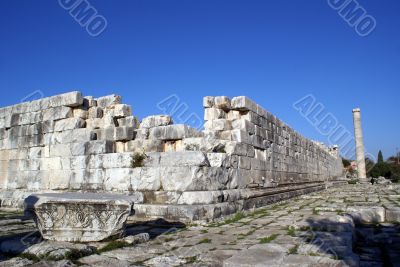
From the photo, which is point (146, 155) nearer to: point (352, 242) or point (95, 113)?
point (95, 113)

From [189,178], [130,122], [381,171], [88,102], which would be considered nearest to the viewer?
[189,178]

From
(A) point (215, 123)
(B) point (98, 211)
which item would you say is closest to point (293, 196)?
(A) point (215, 123)

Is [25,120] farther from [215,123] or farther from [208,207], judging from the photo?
[208,207]

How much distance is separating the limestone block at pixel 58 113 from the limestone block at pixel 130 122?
1607 millimetres

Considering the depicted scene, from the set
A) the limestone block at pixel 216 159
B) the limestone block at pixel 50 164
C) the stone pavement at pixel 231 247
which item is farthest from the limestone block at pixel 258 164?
the limestone block at pixel 50 164

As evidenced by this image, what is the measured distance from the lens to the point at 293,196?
48.4 feet

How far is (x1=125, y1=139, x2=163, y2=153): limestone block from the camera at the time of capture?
9414mm

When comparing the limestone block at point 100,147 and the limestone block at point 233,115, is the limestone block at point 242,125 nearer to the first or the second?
the limestone block at point 233,115

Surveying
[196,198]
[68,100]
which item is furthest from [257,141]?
[68,100]

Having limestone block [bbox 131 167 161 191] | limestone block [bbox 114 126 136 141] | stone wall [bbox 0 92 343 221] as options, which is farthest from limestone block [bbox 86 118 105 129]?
limestone block [bbox 131 167 161 191]

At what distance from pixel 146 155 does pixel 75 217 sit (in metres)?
3.56

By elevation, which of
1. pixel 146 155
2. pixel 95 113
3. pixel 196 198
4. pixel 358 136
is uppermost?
pixel 358 136

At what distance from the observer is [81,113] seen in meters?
10.9

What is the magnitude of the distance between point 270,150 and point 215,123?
315 cm
